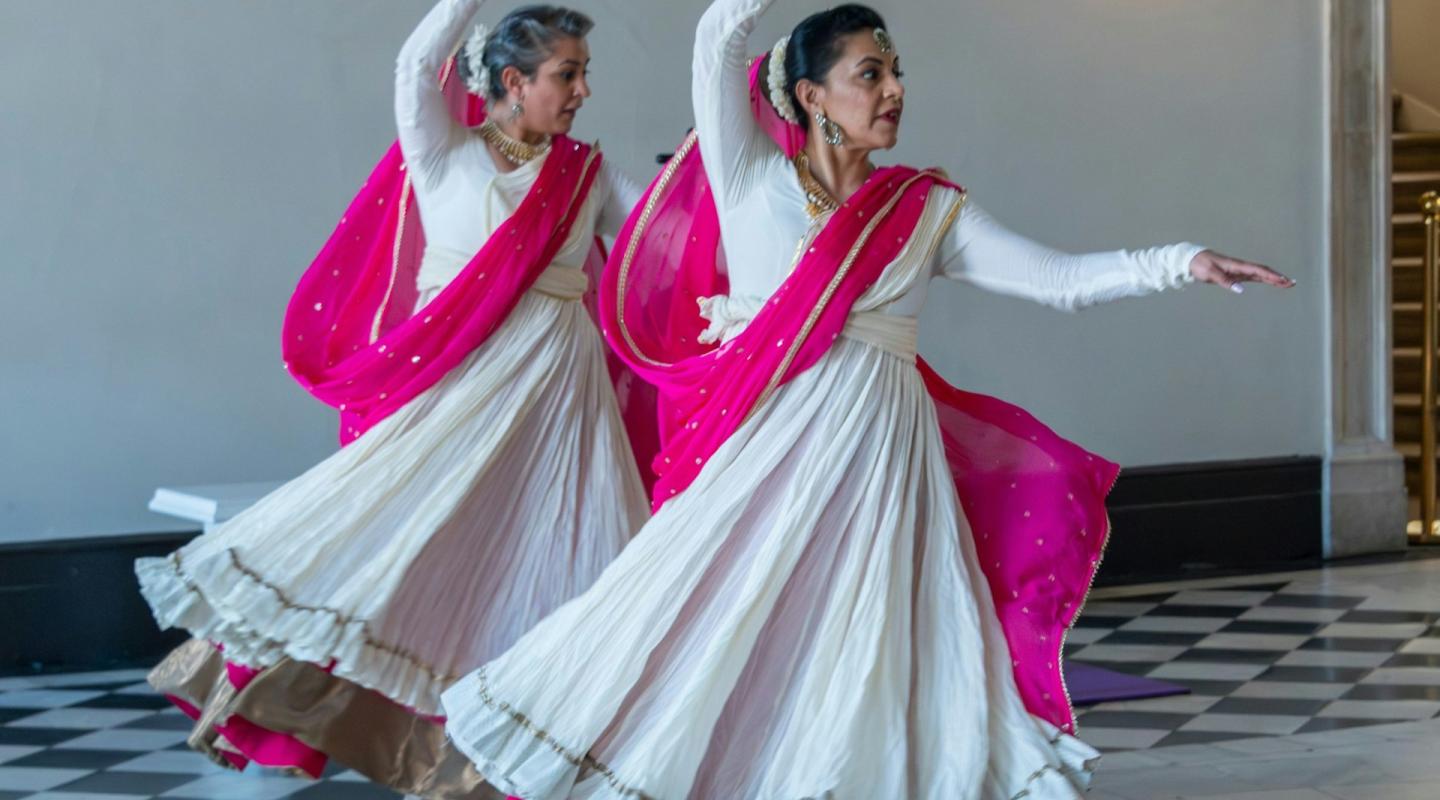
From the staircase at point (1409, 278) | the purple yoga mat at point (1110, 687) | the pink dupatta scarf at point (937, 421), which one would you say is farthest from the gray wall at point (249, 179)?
the staircase at point (1409, 278)

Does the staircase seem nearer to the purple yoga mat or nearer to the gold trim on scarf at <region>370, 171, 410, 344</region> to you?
the purple yoga mat

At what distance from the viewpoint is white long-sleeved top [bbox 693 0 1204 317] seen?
332 centimetres

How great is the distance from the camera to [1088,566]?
3.44m

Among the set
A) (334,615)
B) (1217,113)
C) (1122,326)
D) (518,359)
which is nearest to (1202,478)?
(1122,326)

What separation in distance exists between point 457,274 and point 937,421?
1.32 m

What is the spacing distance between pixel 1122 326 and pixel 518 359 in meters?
3.34

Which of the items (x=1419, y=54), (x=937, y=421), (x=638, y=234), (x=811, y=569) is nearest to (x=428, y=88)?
(x=638, y=234)

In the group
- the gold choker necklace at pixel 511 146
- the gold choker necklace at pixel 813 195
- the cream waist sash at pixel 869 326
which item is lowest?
the cream waist sash at pixel 869 326

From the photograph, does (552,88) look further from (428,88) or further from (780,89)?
(780,89)

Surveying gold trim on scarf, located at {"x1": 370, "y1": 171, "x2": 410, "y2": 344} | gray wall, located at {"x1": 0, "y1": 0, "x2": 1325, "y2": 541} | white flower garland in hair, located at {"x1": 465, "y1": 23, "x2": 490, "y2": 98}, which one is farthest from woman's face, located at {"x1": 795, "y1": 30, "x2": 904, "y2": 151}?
gray wall, located at {"x1": 0, "y1": 0, "x2": 1325, "y2": 541}

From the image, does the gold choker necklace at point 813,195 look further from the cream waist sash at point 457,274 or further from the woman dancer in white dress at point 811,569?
the cream waist sash at point 457,274

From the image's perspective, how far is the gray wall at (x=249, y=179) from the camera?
18.3ft

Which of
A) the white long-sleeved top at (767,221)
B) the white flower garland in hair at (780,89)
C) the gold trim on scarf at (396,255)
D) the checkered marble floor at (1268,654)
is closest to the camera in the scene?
the white long-sleeved top at (767,221)

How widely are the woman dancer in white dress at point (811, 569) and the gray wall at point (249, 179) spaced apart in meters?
2.63
